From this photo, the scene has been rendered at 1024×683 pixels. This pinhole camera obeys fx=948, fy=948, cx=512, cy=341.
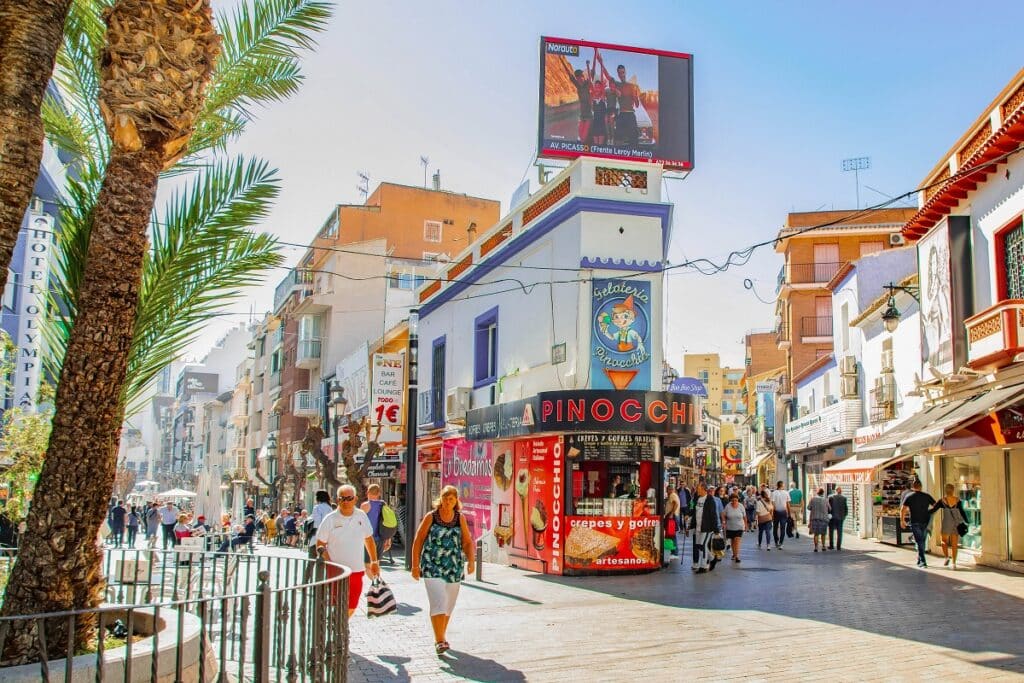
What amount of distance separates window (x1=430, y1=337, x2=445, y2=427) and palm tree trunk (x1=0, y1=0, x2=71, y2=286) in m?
22.1

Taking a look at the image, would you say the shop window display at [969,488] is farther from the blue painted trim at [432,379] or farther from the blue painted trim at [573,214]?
the blue painted trim at [432,379]

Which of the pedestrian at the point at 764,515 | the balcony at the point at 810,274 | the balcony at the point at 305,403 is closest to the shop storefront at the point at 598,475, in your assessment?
the pedestrian at the point at 764,515

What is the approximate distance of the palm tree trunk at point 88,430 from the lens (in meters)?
5.31

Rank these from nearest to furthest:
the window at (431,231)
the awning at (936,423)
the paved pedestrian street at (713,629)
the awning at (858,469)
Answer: the paved pedestrian street at (713,629)
the awning at (936,423)
the awning at (858,469)
the window at (431,231)

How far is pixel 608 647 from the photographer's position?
9531 mm

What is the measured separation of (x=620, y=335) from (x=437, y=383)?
11084mm

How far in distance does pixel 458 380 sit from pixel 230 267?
19.0 meters

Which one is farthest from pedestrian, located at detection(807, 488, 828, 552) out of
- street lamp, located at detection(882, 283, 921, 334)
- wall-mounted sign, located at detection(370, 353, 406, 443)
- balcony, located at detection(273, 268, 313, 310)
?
balcony, located at detection(273, 268, 313, 310)

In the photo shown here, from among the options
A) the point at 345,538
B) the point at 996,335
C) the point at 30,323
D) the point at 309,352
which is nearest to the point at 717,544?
the point at 996,335

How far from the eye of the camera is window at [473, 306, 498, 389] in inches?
899

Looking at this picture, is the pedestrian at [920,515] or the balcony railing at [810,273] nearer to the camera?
the pedestrian at [920,515]

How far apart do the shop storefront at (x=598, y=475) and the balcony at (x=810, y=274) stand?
29.6 metres

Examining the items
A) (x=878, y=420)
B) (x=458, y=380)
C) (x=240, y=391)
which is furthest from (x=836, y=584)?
(x=240, y=391)

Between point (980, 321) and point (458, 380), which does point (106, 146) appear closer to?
point (980, 321)
